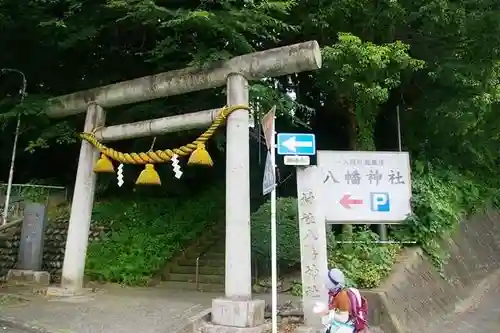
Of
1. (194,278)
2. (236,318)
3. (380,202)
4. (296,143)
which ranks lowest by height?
(236,318)

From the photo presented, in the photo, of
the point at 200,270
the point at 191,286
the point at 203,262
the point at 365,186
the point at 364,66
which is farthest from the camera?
the point at 203,262

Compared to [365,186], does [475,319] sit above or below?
below

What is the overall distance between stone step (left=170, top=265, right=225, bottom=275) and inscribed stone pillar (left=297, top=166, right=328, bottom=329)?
15.0 ft

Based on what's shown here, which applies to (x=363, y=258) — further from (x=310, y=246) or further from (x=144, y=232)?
(x=144, y=232)

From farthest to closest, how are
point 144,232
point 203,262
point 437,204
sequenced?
point 144,232, point 203,262, point 437,204

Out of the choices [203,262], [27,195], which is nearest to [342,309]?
[203,262]

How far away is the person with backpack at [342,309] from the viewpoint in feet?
16.1

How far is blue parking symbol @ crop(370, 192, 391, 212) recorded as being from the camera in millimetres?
8430

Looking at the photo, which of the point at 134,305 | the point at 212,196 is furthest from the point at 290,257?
the point at 212,196

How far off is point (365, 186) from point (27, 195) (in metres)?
10.9

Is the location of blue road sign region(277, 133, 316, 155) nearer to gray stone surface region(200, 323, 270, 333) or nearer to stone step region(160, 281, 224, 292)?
gray stone surface region(200, 323, 270, 333)

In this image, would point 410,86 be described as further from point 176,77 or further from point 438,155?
point 176,77

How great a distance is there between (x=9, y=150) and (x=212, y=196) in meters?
7.16

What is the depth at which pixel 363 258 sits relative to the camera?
29.0 ft
